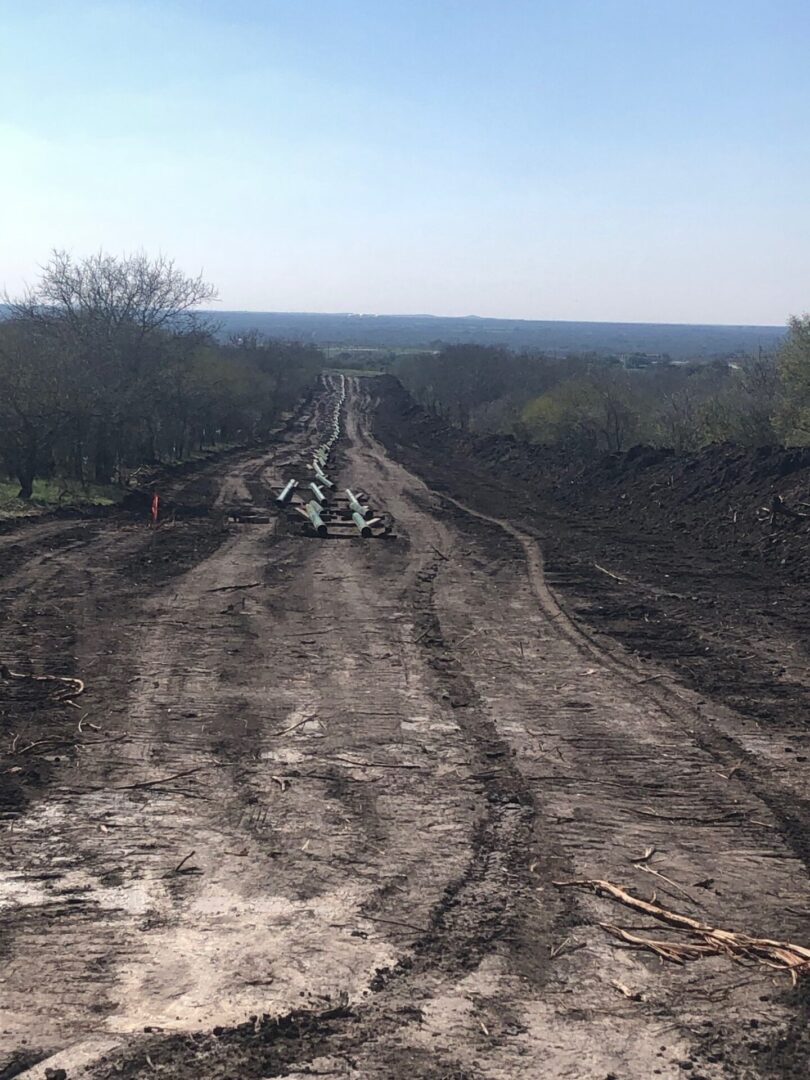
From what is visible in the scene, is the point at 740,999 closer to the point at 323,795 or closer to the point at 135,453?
the point at 323,795

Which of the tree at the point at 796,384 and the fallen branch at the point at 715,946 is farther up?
the tree at the point at 796,384

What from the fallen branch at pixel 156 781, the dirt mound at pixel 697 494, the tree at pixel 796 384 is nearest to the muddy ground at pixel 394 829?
the fallen branch at pixel 156 781

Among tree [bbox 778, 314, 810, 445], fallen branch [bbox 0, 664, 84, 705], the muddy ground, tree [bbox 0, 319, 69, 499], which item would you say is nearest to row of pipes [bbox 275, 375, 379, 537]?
the muddy ground

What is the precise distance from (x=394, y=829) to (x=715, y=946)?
7.30 feet

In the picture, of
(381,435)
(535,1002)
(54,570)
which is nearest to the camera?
(535,1002)

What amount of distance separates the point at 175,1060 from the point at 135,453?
103ft

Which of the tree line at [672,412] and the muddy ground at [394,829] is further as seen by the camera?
the tree line at [672,412]

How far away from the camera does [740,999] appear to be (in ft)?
15.4

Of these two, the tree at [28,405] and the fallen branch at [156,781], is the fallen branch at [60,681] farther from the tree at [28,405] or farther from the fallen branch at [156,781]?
the tree at [28,405]

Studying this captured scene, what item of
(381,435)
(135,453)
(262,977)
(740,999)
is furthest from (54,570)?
(381,435)

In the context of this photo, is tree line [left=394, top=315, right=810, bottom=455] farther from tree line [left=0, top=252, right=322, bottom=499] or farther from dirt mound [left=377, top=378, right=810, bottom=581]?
tree line [left=0, top=252, right=322, bottom=499]

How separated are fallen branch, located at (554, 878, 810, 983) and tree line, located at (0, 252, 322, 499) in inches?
875

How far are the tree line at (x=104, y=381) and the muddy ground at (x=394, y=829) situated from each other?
11468 millimetres

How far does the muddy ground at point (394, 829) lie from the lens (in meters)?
4.38
